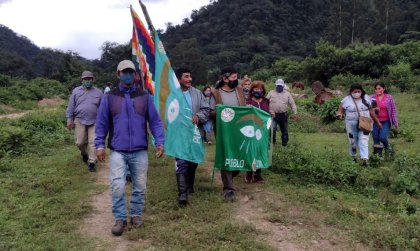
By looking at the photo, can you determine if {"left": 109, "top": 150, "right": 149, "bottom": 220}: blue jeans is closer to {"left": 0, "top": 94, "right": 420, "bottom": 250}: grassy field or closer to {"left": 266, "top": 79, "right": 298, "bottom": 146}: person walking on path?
{"left": 0, "top": 94, "right": 420, "bottom": 250}: grassy field

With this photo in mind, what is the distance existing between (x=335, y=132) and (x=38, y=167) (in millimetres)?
8529

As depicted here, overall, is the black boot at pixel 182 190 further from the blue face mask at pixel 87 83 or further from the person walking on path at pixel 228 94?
the blue face mask at pixel 87 83

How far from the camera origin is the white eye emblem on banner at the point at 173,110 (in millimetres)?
5868

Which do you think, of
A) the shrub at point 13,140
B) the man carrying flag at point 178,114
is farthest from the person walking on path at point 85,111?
the shrub at point 13,140

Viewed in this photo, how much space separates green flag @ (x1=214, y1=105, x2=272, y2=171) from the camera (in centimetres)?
614

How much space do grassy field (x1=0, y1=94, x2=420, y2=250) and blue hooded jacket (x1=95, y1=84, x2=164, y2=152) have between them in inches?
37.3

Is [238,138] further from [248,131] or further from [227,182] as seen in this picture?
[227,182]

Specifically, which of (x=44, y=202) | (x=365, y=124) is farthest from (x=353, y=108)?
(x=44, y=202)

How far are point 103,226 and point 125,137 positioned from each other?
1.11 meters

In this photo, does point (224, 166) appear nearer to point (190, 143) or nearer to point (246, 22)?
point (190, 143)

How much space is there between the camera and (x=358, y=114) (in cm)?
816

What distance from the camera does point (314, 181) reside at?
688 cm

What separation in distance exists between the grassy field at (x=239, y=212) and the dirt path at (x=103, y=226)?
0.07m

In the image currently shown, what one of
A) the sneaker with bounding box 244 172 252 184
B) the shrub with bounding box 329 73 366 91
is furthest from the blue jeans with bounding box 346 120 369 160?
the shrub with bounding box 329 73 366 91
